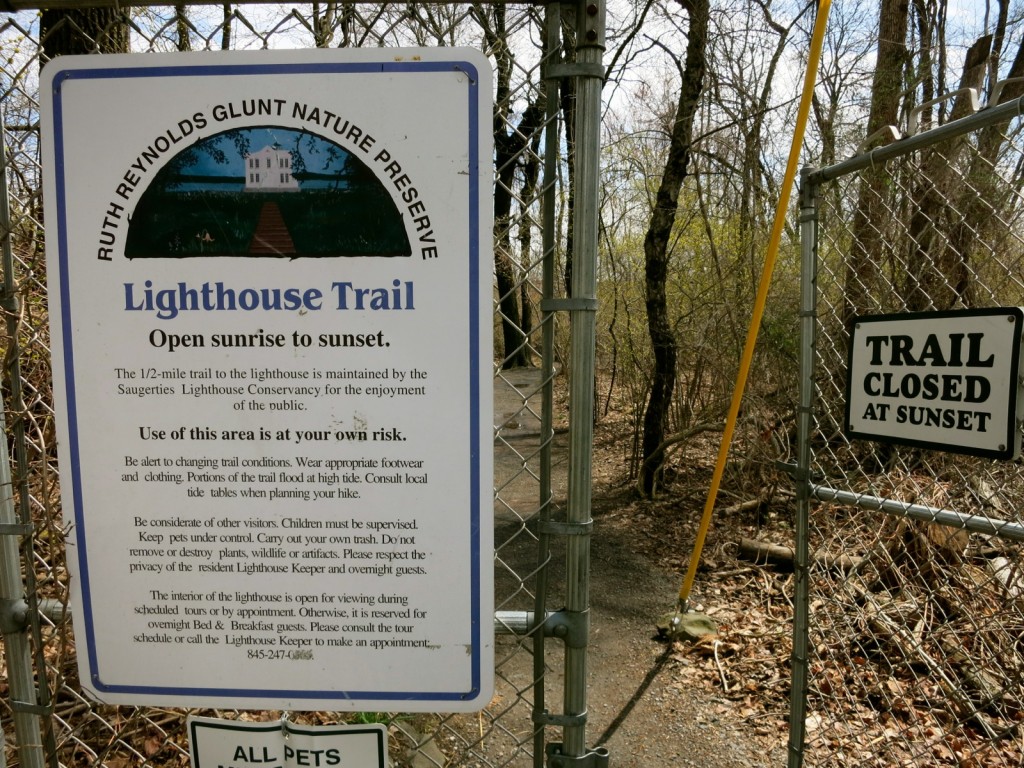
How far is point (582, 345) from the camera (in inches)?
57.6

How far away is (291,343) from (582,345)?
0.64 meters

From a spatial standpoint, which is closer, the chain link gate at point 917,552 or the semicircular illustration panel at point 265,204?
the semicircular illustration panel at point 265,204

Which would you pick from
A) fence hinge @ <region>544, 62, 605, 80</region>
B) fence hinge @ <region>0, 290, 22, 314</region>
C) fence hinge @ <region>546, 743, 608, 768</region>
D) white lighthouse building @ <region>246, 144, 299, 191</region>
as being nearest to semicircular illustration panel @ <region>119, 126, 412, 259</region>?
white lighthouse building @ <region>246, 144, 299, 191</region>

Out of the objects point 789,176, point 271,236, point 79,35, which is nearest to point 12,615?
point 271,236

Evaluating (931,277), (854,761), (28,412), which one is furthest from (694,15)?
(28,412)

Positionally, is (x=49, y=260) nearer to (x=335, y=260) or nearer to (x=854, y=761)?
(x=335, y=260)

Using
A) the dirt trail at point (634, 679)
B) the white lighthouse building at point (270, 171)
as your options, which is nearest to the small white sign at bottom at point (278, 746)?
the dirt trail at point (634, 679)

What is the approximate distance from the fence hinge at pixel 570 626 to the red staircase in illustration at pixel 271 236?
1.02 m

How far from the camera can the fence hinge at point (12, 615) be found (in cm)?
159

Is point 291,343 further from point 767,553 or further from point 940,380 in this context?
point 767,553

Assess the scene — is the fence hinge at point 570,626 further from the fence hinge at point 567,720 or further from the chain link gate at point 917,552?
the chain link gate at point 917,552

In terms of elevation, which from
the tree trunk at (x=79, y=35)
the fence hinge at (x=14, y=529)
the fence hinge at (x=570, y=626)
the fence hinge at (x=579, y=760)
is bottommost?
the fence hinge at (x=579, y=760)

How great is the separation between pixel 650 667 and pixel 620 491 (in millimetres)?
3215

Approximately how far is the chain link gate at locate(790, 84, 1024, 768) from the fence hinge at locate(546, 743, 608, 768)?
1216 mm
